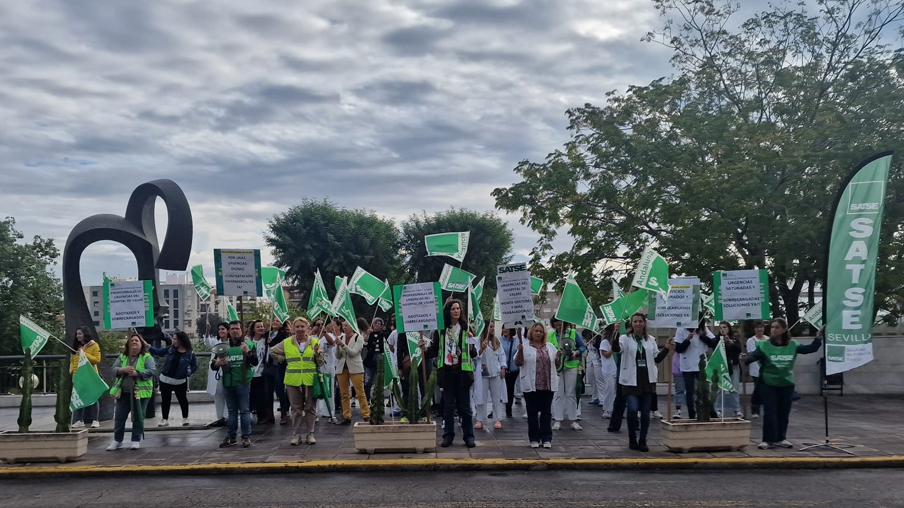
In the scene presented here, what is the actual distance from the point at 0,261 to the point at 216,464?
32025mm

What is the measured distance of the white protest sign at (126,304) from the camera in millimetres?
11930

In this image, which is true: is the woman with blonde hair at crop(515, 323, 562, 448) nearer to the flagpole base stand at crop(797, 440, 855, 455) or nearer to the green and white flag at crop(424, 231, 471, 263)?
the green and white flag at crop(424, 231, 471, 263)

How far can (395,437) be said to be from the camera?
998 cm

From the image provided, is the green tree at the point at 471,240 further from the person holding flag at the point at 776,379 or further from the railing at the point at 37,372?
the person holding flag at the point at 776,379

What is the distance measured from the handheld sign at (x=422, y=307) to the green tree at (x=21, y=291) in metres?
29.8

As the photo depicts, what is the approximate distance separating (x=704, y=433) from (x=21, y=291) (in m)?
34.8

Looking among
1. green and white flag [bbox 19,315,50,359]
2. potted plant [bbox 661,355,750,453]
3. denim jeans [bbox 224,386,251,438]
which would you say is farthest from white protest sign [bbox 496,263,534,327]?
green and white flag [bbox 19,315,50,359]

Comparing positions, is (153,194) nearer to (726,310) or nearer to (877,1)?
(726,310)

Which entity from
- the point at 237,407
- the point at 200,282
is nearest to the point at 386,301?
the point at 200,282

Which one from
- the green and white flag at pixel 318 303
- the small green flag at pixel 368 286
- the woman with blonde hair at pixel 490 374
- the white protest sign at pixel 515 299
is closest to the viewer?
the white protest sign at pixel 515 299

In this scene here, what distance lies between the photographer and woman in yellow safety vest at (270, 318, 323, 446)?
1073 centimetres

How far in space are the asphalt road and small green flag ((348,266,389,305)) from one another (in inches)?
219

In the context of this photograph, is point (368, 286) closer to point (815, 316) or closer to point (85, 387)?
point (85, 387)

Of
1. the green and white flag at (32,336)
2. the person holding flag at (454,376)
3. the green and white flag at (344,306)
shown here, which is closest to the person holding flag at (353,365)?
the green and white flag at (344,306)
